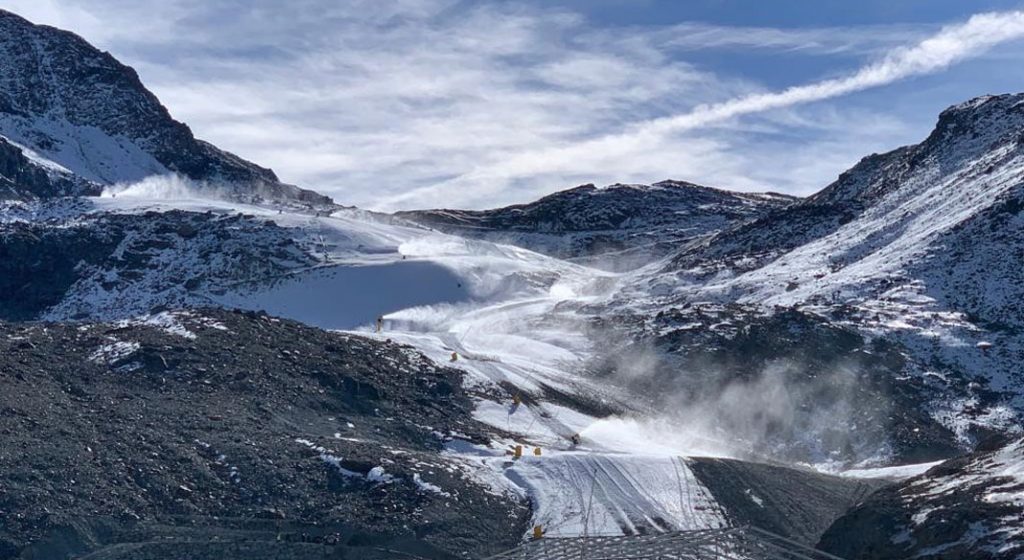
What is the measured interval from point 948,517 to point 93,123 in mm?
120351

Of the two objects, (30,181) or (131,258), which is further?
(30,181)

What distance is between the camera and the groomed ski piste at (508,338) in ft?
141

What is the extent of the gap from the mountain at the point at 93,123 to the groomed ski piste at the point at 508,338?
30.2ft

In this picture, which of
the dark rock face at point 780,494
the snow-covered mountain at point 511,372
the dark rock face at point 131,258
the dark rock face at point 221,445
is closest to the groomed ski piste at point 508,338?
the snow-covered mountain at point 511,372

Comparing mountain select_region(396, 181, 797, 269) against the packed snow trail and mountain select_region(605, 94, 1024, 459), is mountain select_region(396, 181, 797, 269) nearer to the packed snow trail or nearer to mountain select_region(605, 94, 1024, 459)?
the packed snow trail

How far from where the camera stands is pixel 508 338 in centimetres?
7138

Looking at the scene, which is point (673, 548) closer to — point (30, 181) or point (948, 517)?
point (948, 517)

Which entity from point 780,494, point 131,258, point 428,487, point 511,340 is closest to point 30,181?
point 131,258

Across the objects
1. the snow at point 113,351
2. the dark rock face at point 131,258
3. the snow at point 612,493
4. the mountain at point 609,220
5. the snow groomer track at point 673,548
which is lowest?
the snow at point 612,493

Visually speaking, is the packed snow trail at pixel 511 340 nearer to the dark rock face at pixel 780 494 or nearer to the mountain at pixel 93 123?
the dark rock face at pixel 780 494

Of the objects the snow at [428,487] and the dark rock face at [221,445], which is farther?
the snow at [428,487]

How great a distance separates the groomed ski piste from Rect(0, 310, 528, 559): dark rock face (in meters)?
1.83

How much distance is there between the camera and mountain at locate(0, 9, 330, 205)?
130 metres

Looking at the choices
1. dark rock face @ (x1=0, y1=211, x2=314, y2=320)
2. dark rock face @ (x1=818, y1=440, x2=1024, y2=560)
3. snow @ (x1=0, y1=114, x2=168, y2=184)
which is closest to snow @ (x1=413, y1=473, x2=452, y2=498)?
dark rock face @ (x1=818, y1=440, x2=1024, y2=560)
